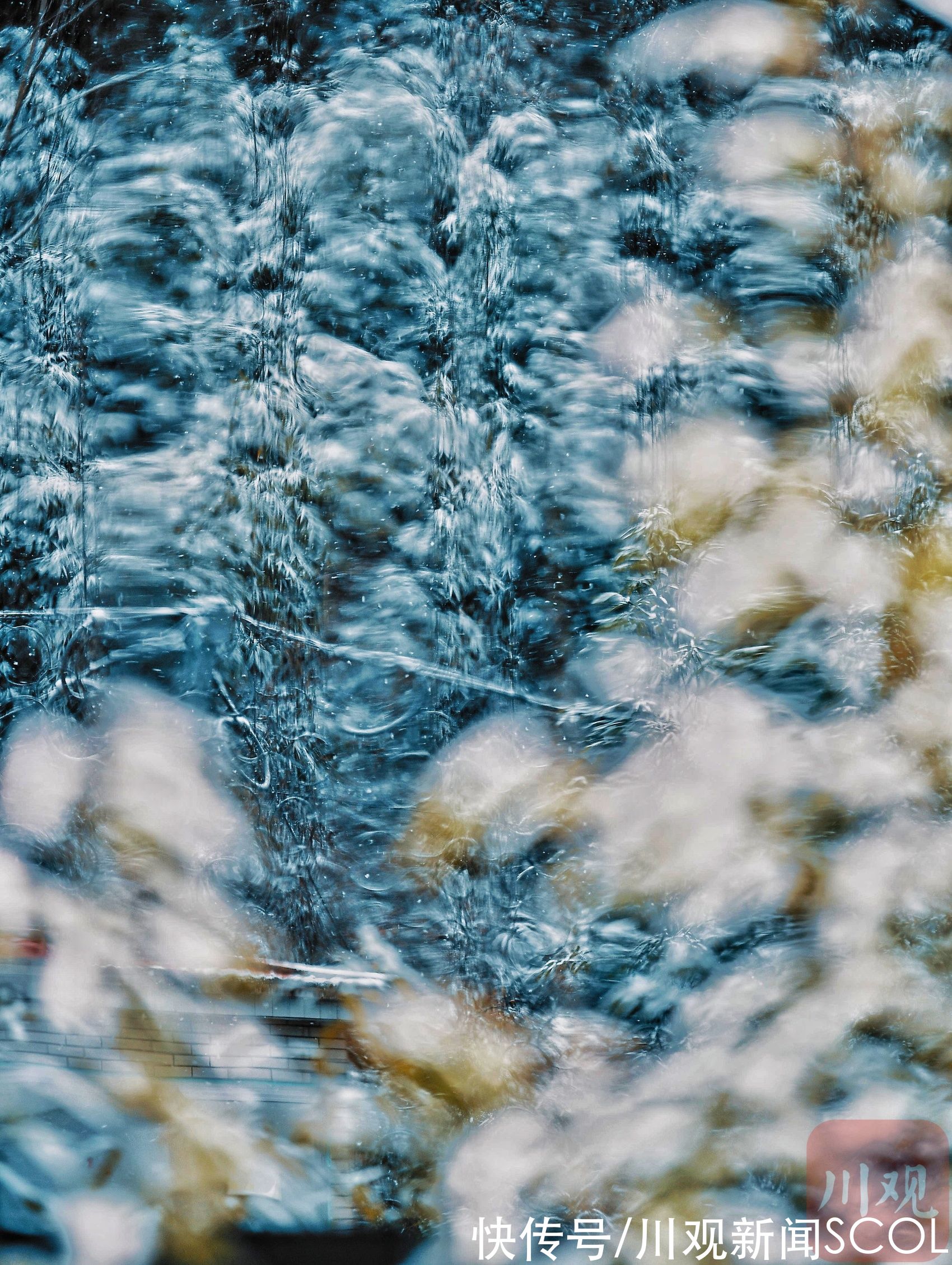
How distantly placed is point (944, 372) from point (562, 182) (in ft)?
1.06

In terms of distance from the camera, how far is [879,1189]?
0.63 meters

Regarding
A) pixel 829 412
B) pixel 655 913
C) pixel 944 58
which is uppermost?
pixel 944 58

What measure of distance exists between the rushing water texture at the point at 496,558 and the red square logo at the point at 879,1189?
2 cm

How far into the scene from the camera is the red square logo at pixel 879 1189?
0.62m

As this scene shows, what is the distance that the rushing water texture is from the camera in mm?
622

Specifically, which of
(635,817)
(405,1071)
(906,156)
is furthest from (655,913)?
(906,156)

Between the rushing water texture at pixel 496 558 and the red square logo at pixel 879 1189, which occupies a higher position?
the rushing water texture at pixel 496 558

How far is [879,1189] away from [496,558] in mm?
542

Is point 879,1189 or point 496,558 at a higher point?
point 496,558

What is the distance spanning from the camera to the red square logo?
0.62 metres

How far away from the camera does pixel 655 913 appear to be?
0.62m

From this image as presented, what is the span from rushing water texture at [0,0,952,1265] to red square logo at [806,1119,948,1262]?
20 millimetres

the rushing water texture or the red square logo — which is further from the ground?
the rushing water texture

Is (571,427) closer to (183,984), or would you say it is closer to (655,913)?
(655,913)
